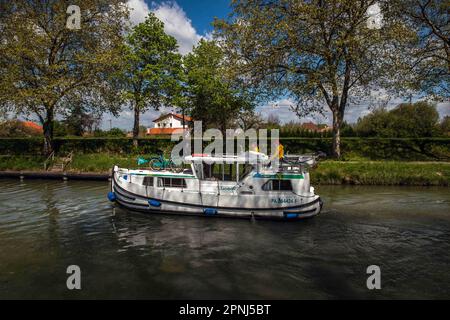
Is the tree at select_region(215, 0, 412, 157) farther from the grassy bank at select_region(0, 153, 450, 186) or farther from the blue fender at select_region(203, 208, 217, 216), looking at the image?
the blue fender at select_region(203, 208, 217, 216)

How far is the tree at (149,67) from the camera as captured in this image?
4022 centimetres

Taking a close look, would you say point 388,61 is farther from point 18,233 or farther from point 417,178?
point 18,233

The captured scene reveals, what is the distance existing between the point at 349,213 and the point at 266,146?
2187cm

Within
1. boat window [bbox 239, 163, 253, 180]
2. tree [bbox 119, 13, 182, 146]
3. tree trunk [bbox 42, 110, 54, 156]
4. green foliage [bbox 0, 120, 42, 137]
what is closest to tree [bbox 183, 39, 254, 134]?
tree [bbox 119, 13, 182, 146]

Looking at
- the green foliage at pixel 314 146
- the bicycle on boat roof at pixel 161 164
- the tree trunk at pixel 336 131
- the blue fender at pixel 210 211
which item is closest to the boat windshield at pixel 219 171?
the blue fender at pixel 210 211

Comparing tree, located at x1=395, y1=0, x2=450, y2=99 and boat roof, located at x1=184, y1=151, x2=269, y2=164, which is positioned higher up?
tree, located at x1=395, y1=0, x2=450, y2=99

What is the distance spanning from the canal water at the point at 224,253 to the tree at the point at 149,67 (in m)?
24.0

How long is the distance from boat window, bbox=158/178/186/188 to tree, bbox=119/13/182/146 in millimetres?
25098

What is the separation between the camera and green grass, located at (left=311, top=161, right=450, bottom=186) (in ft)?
86.0

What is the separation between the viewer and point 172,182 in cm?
1681

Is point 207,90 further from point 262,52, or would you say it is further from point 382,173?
point 382,173

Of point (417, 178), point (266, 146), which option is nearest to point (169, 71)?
point (266, 146)

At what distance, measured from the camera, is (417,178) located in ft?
86.3

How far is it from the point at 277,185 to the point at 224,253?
5.54 m
